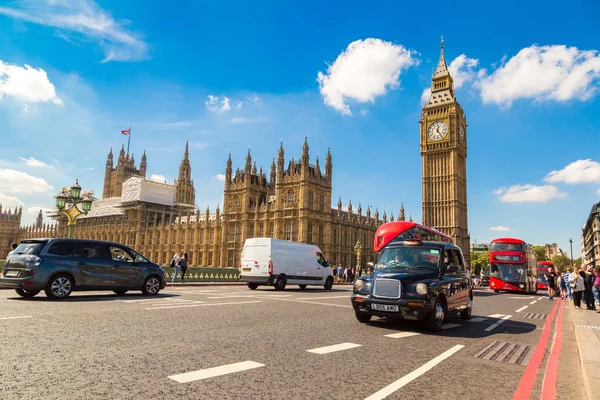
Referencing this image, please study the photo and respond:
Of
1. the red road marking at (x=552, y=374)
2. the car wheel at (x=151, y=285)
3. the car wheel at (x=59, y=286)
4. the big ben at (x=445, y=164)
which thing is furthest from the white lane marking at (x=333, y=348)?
the big ben at (x=445, y=164)

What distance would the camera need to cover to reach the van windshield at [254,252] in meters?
20.3

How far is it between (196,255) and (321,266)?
153 feet

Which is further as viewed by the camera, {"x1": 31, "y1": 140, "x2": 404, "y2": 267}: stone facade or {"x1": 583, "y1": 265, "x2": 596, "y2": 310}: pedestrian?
{"x1": 31, "y1": 140, "x2": 404, "y2": 267}: stone facade

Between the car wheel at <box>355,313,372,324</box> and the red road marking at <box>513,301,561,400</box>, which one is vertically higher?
the car wheel at <box>355,313,372,324</box>

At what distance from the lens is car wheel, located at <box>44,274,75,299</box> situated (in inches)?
446

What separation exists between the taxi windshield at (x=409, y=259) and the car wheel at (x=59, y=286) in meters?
9.25

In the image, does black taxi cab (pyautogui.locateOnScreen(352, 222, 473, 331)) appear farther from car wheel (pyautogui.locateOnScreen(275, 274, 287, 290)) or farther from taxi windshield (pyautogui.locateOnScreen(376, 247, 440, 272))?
car wheel (pyautogui.locateOnScreen(275, 274, 287, 290))

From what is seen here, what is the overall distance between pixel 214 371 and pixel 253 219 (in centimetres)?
5279

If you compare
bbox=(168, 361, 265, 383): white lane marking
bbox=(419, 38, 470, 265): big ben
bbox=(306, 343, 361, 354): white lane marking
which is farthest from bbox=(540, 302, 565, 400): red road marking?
bbox=(419, 38, 470, 265): big ben

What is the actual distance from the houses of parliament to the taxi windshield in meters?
39.8

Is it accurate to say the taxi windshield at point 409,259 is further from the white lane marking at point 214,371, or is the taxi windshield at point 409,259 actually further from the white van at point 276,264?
the white van at point 276,264

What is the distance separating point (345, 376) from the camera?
4660 millimetres

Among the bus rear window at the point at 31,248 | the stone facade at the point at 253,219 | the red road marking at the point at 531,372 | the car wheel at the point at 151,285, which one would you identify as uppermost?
the stone facade at the point at 253,219

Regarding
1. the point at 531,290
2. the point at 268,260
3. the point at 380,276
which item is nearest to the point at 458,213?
the point at 531,290
